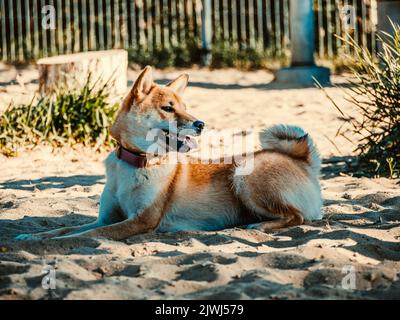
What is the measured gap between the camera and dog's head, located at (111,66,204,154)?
221 inches

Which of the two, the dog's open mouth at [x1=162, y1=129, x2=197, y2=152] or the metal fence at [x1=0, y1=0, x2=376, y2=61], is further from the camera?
the metal fence at [x1=0, y1=0, x2=376, y2=61]

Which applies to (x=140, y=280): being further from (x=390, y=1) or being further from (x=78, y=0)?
(x=78, y=0)

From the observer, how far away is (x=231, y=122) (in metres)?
10.1

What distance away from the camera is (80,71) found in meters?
9.35

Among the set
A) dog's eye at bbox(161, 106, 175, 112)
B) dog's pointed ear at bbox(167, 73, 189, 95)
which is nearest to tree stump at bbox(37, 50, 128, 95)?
dog's pointed ear at bbox(167, 73, 189, 95)

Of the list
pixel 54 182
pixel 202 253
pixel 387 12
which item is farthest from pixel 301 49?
pixel 202 253

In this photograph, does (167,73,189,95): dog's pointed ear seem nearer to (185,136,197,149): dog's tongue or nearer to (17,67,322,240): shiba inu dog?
(17,67,322,240): shiba inu dog

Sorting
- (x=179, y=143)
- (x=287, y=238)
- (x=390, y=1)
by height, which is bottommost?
(x=287, y=238)

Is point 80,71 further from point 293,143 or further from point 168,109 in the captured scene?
point 293,143

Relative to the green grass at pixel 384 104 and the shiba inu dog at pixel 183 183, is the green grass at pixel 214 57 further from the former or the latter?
the shiba inu dog at pixel 183 183

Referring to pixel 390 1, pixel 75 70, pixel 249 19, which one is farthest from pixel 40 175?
pixel 249 19

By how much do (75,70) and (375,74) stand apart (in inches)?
143

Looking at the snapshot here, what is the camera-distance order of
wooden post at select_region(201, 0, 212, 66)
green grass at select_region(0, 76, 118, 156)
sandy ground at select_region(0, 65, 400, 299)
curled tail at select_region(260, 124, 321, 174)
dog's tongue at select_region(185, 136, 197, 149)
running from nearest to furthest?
sandy ground at select_region(0, 65, 400, 299) → dog's tongue at select_region(185, 136, 197, 149) → curled tail at select_region(260, 124, 321, 174) → green grass at select_region(0, 76, 118, 156) → wooden post at select_region(201, 0, 212, 66)

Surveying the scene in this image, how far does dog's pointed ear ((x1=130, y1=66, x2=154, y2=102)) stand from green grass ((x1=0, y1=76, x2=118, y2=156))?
3.19 metres
